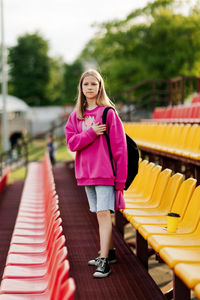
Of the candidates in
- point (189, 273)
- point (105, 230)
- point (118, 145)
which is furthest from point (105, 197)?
point (189, 273)

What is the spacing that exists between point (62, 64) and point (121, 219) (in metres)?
69.8

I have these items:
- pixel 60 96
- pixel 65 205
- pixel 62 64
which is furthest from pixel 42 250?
pixel 62 64

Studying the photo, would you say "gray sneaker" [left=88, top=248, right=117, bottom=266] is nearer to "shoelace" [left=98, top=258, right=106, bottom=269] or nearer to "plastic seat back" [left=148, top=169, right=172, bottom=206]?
"shoelace" [left=98, top=258, right=106, bottom=269]

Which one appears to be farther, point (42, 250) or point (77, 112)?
point (42, 250)

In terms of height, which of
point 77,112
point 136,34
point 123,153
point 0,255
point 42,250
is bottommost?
point 0,255

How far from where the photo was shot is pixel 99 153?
12.1 feet

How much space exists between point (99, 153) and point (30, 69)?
58.1 m

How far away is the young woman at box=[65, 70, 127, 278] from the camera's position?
3666 mm

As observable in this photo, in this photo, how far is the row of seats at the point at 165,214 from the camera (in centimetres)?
284

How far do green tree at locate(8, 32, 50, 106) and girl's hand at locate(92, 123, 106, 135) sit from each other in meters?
56.0

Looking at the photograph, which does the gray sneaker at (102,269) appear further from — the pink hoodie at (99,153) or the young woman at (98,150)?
the pink hoodie at (99,153)

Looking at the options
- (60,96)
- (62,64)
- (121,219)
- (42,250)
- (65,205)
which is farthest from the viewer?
(62,64)

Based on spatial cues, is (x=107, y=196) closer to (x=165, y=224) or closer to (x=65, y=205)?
(x=165, y=224)

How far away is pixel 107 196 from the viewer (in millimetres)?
3717
